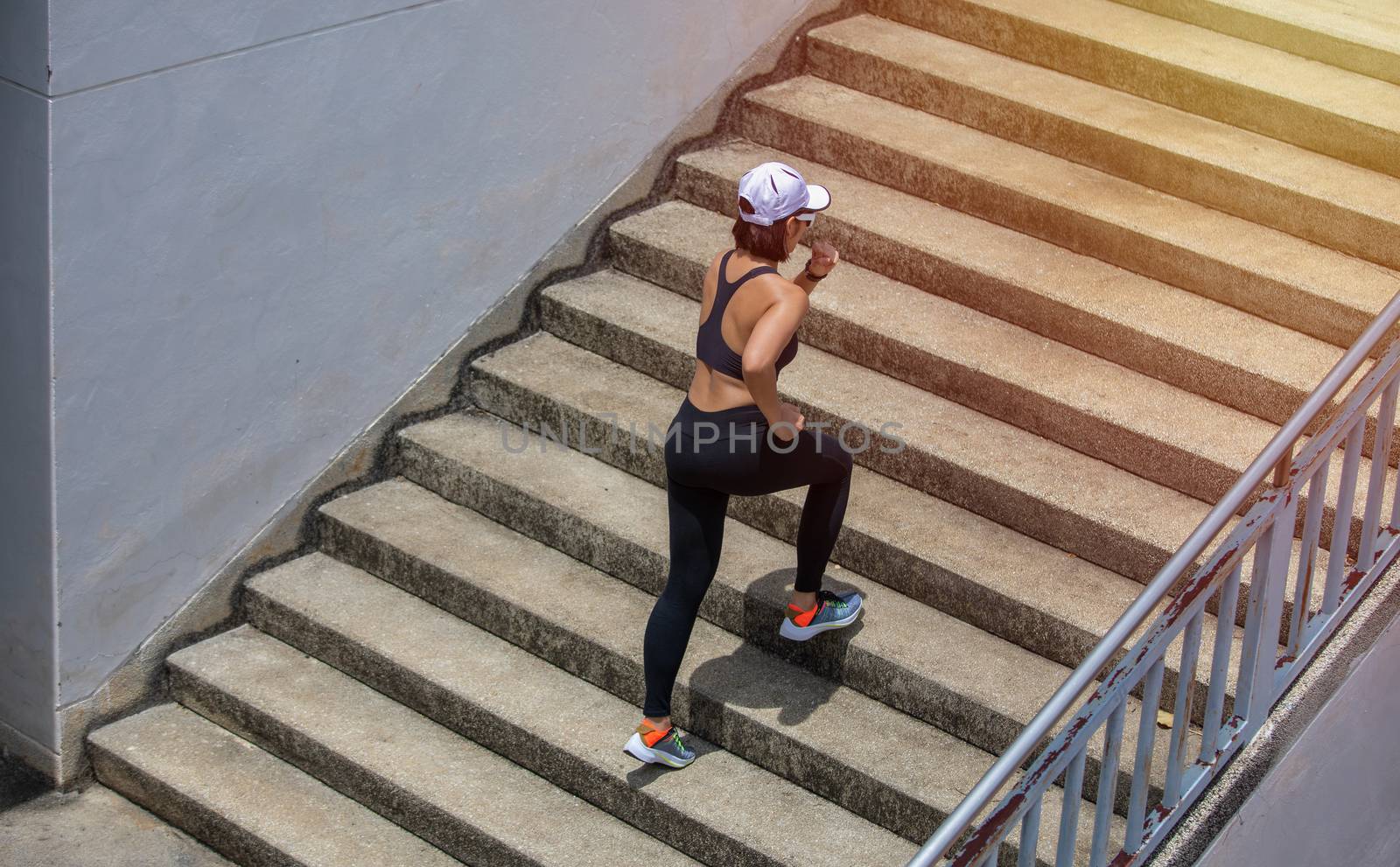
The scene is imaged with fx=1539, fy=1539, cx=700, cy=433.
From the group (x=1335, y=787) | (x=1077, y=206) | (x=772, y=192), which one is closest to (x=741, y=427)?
(x=772, y=192)

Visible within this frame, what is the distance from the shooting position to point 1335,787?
437 centimetres

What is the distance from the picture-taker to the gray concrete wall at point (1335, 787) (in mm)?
4270

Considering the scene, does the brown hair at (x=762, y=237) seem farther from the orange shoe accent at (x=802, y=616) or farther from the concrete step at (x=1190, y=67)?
the concrete step at (x=1190, y=67)

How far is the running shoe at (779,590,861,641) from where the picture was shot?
16.6 ft

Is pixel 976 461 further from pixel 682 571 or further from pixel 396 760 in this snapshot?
pixel 396 760

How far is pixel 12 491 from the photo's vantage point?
5.29m

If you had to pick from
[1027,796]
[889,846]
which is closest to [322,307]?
[889,846]

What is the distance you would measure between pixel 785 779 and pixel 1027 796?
4.76 feet

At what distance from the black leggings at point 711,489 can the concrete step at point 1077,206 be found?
2011 mm

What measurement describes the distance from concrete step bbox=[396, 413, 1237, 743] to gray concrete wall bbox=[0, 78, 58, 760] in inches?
57.9

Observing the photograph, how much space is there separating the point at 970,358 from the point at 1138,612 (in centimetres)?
237

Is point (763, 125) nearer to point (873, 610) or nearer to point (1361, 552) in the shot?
point (873, 610)

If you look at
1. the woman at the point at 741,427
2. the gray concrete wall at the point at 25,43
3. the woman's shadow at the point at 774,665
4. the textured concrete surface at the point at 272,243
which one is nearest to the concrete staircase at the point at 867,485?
the woman's shadow at the point at 774,665

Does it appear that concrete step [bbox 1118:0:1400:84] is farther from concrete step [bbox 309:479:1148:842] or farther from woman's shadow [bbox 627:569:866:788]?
woman's shadow [bbox 627:569:866:788]
